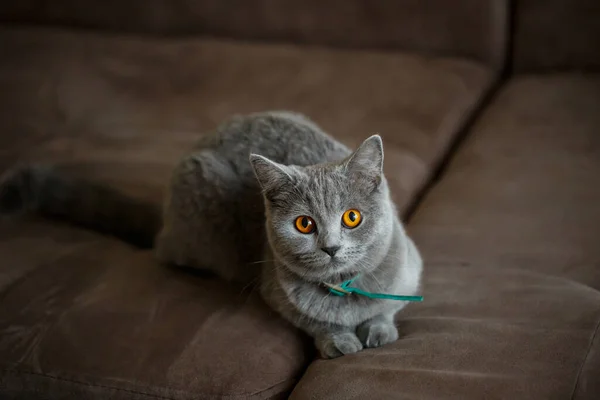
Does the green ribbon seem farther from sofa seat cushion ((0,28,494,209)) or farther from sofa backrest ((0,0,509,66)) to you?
sofa backrest ((0,0,509,66))

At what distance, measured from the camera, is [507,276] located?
4.99 ft

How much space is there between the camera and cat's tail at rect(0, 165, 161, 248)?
1888 mm

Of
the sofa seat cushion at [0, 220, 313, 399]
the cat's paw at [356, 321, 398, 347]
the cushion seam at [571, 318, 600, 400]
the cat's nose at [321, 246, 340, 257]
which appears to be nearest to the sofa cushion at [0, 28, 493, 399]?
the sofa seat cushion at [0, 220, 313, 399]

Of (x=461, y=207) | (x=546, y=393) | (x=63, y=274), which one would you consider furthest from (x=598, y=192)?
(x=63, y=274)

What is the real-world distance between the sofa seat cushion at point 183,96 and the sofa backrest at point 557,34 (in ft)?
0.58

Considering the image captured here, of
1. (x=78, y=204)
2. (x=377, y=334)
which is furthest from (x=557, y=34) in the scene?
(x=78, y=204)

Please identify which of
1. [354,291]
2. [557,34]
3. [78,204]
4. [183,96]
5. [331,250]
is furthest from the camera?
[183,96]

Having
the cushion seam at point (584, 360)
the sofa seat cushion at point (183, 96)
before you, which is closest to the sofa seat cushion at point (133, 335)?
the sofa seat cushion at point (183, 96)

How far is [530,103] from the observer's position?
2275 mm

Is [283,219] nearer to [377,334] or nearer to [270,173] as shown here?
[270,173]

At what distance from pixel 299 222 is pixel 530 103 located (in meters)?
1.23

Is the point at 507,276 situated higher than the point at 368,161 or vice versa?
the point at 368,161

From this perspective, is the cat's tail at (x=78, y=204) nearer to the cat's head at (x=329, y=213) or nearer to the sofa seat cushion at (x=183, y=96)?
the sofa seat cushion at (x=183, y=96)

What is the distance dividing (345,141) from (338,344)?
879mm
